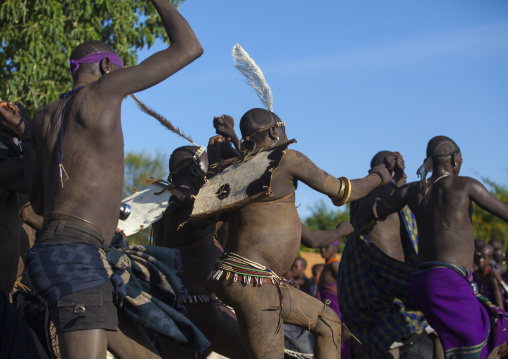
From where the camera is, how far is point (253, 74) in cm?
501

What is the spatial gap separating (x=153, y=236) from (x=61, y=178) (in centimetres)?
252

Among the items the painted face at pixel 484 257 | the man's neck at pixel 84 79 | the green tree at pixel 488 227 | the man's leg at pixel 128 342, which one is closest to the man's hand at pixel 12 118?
the man's neck at pixel 84 79

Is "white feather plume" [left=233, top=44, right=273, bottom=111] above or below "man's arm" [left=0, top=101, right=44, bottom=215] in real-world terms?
above

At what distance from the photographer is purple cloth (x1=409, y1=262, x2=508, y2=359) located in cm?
521

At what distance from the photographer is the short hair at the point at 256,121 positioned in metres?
4.43

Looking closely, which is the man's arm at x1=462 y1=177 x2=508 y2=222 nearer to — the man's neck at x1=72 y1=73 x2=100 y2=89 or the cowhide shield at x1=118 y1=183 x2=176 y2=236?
the cowhide shield at x1=118 y1=183 x2=176 y2=236

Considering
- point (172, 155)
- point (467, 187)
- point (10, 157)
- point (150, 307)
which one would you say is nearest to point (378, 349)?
point (467, 187)

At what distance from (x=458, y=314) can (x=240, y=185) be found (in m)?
2.33

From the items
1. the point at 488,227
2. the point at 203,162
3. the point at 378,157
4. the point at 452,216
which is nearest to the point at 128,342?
the point at 203,162

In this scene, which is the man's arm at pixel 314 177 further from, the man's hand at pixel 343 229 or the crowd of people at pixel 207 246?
the man's hand at pixel 343 229

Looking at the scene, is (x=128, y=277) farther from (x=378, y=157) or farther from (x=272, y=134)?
(x=378, y=157)

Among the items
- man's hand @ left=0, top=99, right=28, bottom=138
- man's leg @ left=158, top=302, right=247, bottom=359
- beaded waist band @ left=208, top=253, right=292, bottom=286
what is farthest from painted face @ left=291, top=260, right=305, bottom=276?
man's hand @ left=0, top=99, right=28, bottom=138

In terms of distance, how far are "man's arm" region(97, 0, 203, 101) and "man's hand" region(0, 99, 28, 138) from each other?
2.63 feet

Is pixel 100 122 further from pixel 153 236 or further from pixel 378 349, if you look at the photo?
pixel 378 349
